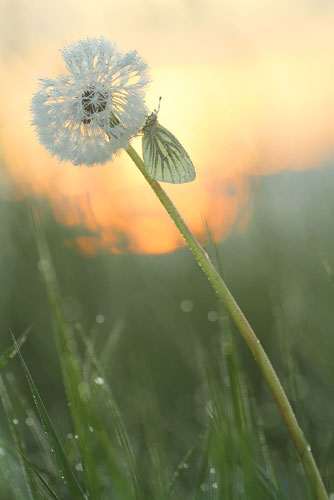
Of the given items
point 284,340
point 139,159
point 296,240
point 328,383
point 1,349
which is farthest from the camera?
point 296,240

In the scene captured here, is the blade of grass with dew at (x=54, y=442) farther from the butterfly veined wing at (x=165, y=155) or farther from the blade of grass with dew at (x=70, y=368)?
the butterfly veined wing at (x=165, y=155)

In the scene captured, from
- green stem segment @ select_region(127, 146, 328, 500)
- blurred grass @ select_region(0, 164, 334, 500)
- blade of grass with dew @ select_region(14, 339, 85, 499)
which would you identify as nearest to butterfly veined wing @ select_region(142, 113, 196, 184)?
green stem segment @ select_region(127, 146, 328, 500)

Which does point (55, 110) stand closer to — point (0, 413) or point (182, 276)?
point (0, 413)

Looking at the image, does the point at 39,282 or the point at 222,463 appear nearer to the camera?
the point at 222,463

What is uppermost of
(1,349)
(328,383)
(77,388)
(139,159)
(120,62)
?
(120,62)

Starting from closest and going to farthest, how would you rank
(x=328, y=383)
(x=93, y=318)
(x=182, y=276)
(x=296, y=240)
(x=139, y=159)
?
(x=139, y=159), (x=328, y=383), (x=93, y=318), (x=296, y=240), (x=182, y=276)

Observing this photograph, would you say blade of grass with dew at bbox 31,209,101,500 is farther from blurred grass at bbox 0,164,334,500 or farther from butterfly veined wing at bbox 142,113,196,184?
blurred grass at bbox 0,164,334,500

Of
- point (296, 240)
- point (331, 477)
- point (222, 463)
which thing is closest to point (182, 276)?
point (296, 240)
